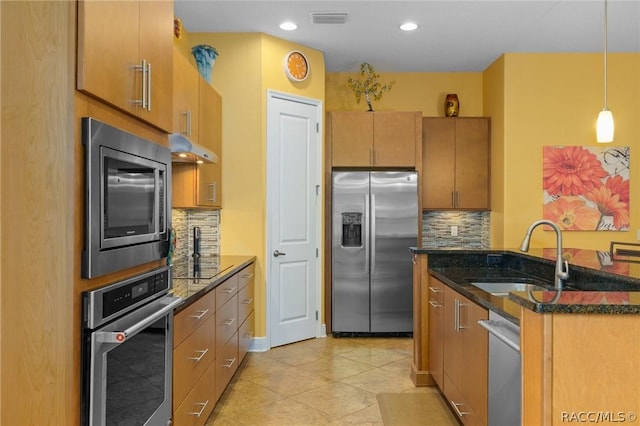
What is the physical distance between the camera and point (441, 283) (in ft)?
10.4

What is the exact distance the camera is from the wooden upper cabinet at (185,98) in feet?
10.1

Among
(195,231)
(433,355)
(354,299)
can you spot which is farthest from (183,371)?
(354,299)

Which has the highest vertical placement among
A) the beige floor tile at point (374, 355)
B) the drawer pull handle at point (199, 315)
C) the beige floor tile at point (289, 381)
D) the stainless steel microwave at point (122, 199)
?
the stainless steel microwave at point (122, 199)

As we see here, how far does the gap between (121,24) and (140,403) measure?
131 centimetres

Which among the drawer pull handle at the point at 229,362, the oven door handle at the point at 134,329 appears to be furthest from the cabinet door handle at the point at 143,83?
the drawer pull handle at the point at 229,362

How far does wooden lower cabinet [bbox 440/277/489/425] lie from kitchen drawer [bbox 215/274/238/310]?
1390mm

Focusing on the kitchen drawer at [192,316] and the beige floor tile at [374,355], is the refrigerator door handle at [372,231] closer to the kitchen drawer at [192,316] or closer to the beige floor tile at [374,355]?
the beige floor tile at [374,355]

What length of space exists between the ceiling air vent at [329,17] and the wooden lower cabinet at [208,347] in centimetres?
214

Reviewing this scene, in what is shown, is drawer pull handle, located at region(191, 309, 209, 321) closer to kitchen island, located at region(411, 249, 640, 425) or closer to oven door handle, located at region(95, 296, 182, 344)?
oven door handle, located at region(95, 296, 182, 344)

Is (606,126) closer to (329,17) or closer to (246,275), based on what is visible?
(329,17)

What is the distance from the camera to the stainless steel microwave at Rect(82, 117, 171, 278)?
4.64 ft

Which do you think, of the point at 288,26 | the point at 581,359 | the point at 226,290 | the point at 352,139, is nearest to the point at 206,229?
the point at 226,290

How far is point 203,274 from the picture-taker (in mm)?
3068

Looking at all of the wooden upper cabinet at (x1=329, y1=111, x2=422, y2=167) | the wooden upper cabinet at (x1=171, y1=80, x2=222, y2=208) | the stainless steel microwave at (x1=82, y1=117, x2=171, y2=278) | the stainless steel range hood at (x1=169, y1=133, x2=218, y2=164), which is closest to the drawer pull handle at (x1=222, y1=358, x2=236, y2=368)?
the wooden upper cabinet at (x1=171, y1=80, x2=222, y2=208)
